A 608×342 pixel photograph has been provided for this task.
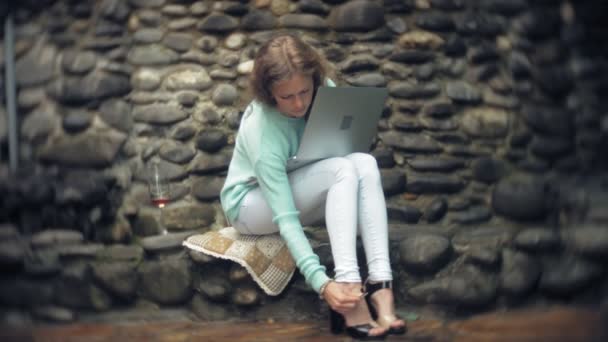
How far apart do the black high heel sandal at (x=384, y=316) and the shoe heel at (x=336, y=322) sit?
9 cm

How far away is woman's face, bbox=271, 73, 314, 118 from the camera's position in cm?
200

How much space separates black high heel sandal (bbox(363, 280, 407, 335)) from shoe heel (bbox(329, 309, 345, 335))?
0.09 metres

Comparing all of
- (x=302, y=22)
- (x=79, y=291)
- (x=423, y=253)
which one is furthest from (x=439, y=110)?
(x=79, y=291)

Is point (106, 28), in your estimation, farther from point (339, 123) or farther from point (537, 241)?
point (537, 241)

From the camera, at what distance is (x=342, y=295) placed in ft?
6.06

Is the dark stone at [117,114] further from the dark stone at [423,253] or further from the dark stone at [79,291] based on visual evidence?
the dark stone at [423,253]

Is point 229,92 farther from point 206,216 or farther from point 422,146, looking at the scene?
point 422,146

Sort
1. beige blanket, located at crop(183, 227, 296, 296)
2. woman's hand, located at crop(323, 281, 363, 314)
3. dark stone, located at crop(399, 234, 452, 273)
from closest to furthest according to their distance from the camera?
woman's hand, located at crop(323, 281, 363, 314), beige blanket, located at crop(183, 227, 296, 296), dark stone, located at crop(399, 234, 452, 273)

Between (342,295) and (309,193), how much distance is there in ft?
1.19

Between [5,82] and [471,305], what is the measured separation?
82.9 inches

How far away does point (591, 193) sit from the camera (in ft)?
8.74

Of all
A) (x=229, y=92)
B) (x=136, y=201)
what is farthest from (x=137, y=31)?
(x=136, y=201)

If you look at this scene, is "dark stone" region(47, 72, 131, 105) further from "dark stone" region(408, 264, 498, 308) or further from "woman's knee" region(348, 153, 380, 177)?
"dark stone" region(408, 264, 498, 308)

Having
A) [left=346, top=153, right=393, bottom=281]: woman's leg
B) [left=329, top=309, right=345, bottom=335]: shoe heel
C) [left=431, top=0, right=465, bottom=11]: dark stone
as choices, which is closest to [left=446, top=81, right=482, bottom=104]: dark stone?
[left=431, top=0, right=465, bottom=11]: dark stone
